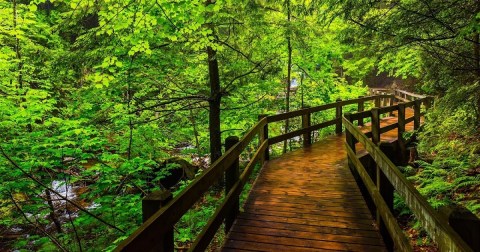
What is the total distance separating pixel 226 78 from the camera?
11.3 m

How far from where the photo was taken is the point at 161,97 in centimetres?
1149

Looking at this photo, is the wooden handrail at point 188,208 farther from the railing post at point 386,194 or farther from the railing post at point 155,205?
the railing post at point 386,194

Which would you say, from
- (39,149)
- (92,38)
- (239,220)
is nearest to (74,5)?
(92,38)

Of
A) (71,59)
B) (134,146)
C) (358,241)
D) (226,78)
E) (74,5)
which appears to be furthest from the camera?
(226,78)

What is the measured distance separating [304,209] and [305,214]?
0.23 meters

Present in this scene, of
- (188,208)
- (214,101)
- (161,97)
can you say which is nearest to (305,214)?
(188,208)

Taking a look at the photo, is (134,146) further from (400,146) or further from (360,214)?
(400,146)

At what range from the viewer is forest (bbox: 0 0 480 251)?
6.27 m

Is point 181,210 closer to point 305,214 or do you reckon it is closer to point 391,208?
point 391,208

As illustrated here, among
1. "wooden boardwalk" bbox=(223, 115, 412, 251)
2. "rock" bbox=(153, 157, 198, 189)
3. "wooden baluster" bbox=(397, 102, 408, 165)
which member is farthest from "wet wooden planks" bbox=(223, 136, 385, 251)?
"rock" bbox=(153, 157, 198, 189)

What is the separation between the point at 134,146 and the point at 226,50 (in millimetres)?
4348

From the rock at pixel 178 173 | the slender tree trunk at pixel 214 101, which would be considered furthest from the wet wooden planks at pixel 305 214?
the rock at pixel 178 173

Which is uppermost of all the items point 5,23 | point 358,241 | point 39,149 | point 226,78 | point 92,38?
point 5,23

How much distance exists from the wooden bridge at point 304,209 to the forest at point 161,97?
1.07 m
